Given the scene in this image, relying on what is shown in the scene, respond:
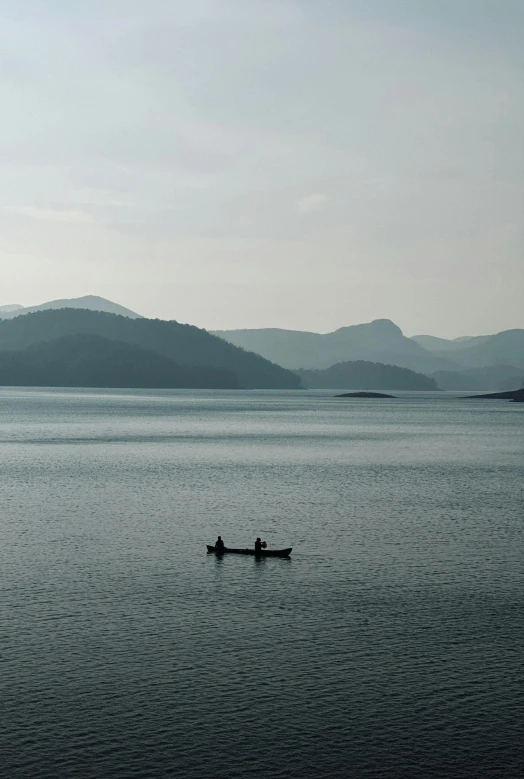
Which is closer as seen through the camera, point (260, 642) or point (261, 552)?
point (260, 642)

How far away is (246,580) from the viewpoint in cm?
7062

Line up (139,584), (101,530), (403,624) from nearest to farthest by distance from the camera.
Result: 1. (403,624)
2. (139,584)
3. (101,530)

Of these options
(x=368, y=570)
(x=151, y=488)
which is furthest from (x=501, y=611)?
(x=151, y=488)

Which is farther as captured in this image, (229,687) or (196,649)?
(196,649)

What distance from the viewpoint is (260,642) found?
52750mm

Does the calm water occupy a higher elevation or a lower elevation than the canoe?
lower

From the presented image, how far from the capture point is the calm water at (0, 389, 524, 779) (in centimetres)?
3831

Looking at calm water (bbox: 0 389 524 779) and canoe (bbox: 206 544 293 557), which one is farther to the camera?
canoe (bbox: 206 544 293 557)

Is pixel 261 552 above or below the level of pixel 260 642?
above

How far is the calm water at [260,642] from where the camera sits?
38312mm

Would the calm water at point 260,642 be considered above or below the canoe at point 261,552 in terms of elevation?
below

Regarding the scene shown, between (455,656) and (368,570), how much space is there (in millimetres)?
22279

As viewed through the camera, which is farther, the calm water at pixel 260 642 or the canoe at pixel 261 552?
the canoe at pixel 261 552

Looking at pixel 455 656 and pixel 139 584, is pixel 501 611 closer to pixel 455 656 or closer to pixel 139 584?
pixel 455 656
